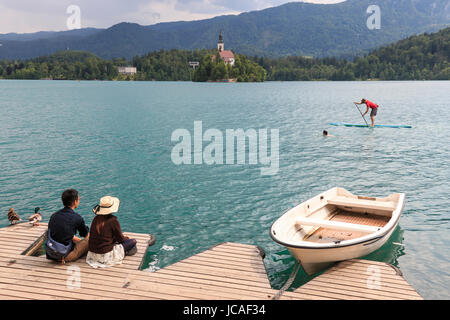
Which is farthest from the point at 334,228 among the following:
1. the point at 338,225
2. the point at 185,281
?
the point at 185,281

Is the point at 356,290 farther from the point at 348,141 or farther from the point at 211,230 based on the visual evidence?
the point at 348,141

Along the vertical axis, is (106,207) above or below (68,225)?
above

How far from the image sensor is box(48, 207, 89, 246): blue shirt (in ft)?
33.1

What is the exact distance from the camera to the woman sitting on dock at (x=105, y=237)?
33.3ft

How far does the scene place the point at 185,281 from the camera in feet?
33.4

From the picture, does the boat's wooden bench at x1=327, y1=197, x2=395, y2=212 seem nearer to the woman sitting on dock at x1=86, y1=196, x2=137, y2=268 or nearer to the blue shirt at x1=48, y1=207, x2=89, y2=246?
the woman sitting on dock at x1=86, y1=196, x2=137, y2=268

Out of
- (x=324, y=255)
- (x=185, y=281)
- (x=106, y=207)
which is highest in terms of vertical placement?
(x=106, y=207)

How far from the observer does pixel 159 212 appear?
18234 millimetres

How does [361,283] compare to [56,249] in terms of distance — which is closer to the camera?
[361,283]

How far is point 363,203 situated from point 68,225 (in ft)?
36.0

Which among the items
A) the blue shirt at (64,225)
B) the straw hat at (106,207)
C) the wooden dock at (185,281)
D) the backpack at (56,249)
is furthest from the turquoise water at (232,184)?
the straw hat at (106,207)

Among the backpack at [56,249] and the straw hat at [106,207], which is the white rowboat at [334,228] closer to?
the straw hat at [106,207]

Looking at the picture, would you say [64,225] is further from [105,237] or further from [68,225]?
[105,237]
